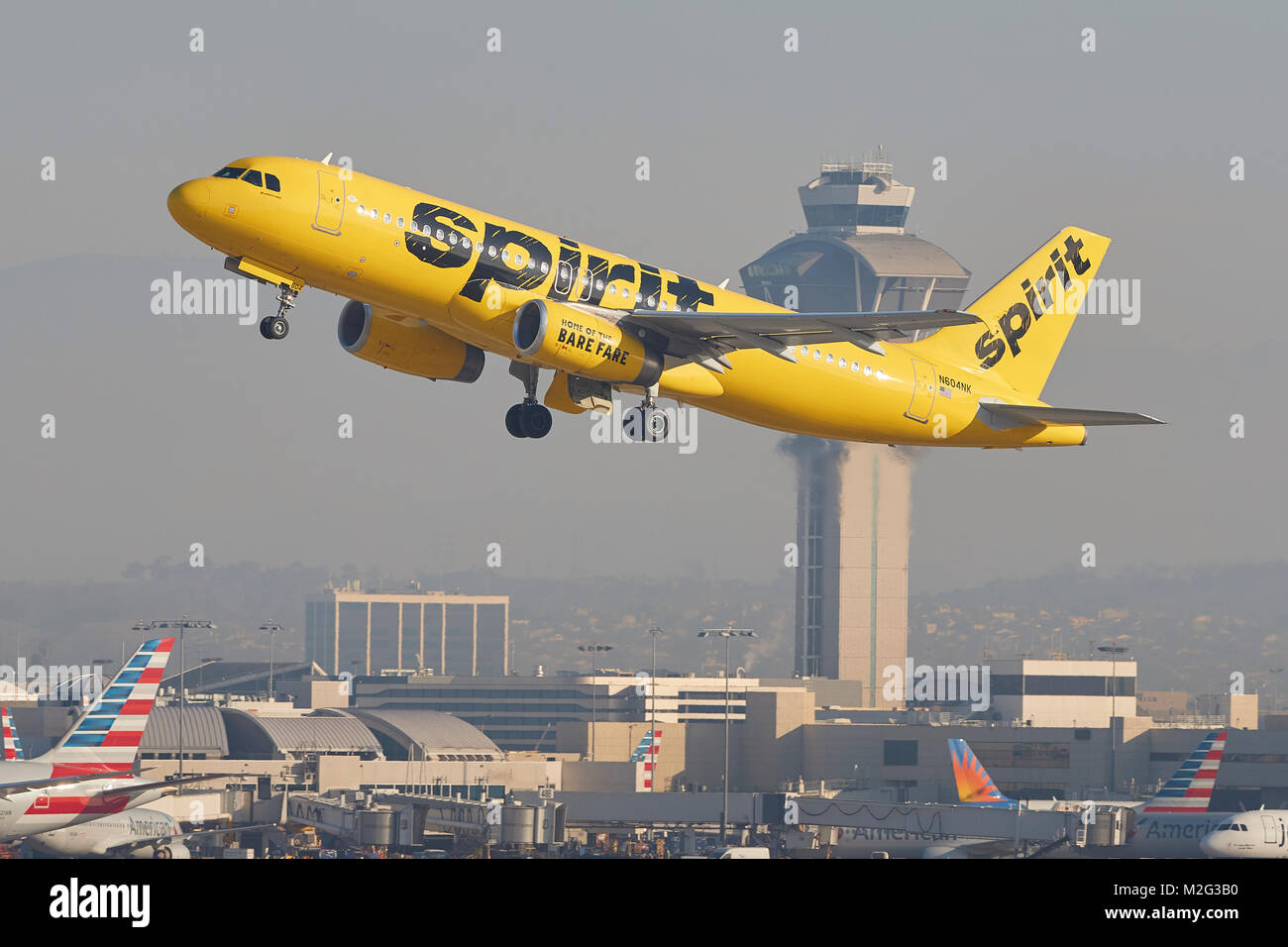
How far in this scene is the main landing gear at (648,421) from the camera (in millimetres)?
50531

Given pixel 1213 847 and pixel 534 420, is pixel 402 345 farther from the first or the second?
pixel 1213 847

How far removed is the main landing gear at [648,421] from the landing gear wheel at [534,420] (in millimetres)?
4276

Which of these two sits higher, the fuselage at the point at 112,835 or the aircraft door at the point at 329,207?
the aircraft door at the point at 329,207

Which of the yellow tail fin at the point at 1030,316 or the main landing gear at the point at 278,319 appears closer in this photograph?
the main landing gear at the point at 278,319

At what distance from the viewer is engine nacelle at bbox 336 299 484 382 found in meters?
52.6

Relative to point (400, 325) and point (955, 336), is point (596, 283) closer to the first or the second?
point (400, 325)

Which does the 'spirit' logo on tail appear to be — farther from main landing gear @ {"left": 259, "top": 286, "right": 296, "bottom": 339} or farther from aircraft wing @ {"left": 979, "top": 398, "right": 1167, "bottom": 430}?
main landing gear @ {"left": 259, "top": 286, "right": 296, "bottom": 339}

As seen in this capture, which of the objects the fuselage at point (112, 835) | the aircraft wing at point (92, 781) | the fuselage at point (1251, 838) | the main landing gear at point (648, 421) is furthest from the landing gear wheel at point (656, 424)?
the fuselage at point (1251, 838)

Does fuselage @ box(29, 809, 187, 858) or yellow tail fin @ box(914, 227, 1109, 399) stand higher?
yellow tail fin @ box(914, 227, 1109, 399)

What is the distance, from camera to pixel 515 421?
55.2 m

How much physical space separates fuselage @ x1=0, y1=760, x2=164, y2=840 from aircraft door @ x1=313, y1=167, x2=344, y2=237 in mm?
25617

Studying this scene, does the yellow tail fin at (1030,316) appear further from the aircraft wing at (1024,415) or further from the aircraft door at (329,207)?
the aircraft door at (329,207)

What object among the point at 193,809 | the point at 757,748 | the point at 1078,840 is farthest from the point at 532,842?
the point at 757,748

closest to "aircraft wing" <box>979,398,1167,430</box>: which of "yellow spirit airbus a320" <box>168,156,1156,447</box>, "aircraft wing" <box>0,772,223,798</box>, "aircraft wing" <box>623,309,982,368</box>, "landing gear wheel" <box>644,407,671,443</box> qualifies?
"yellow spirit airbus a320" <box>168,156,1156,447</box>
